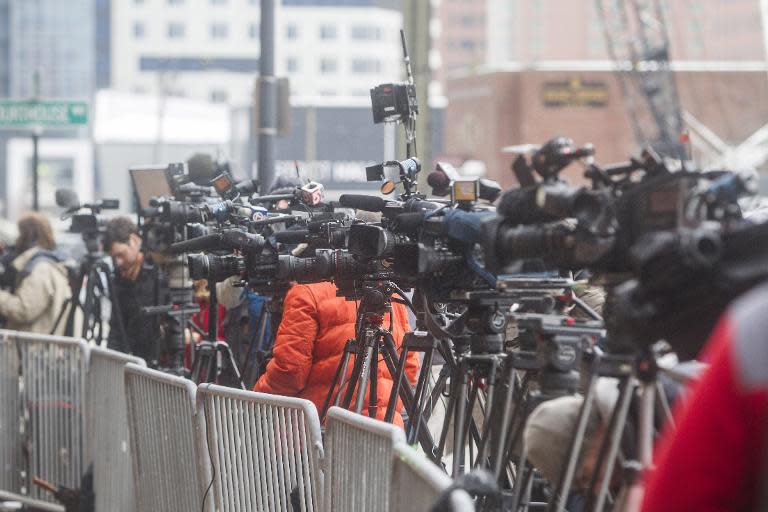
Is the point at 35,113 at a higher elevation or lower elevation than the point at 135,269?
higher

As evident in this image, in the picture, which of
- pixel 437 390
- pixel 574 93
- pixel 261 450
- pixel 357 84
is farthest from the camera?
pixel 357 84

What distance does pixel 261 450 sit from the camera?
588 cm

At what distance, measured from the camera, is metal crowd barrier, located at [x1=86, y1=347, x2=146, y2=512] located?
24.8 ft

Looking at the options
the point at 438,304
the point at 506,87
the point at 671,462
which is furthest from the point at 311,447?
the point at 506,87

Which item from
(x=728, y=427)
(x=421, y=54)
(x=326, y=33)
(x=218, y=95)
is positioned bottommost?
(x=728, y=427)

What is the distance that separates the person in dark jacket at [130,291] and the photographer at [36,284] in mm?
623

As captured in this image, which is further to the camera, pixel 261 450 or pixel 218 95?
pixel 218 95

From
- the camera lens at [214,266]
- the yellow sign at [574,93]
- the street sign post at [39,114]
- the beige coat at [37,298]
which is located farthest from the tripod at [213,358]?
the yellow sign at [574,93]

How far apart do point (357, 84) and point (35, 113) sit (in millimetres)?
99661

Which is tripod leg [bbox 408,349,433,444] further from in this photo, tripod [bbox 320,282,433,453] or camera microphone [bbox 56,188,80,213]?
camera microphone [bbox 56,188,80,213]

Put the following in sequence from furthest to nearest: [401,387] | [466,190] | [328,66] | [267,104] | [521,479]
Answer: [328,66] → [267,104] → [401,387] → [466,190] → [521,479]

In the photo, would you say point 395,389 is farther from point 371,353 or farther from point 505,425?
point 505,425

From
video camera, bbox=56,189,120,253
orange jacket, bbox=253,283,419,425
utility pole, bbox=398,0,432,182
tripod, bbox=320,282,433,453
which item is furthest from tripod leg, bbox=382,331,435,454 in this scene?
utility pole, bbox=398,0,432,182

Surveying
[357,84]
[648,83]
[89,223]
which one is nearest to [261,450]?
[89,223]
